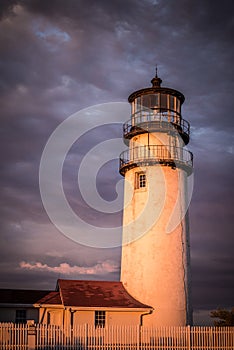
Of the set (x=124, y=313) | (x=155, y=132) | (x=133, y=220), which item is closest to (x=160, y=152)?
(x=155, y=132)

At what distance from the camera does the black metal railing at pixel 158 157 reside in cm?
3306

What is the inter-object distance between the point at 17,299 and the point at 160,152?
11749 mm

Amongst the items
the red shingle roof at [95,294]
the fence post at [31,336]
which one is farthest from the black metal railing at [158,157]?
the fence post at [31,336]

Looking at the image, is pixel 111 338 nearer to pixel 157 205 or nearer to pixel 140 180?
pixel 157 205

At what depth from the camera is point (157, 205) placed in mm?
32812

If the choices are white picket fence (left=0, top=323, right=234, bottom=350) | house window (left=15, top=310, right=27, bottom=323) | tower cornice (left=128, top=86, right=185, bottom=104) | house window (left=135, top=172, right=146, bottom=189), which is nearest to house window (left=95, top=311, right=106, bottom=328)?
white picket fence (left=0, top=323, right=234, bottom=350)

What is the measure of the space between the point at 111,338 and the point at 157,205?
9024mm

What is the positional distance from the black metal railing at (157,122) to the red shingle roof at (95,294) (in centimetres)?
915

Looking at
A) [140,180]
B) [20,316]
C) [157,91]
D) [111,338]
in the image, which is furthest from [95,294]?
[157,91]

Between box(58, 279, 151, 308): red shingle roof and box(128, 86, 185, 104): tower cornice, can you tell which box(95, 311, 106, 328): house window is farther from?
box(128, 86, 185, 104): tower cornice

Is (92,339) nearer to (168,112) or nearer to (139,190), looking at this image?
(139,190)

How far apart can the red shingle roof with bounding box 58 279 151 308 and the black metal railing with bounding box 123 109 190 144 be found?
30.0 feet

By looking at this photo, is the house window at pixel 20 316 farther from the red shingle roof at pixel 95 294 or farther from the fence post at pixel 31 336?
the fence post at pixel 31 336

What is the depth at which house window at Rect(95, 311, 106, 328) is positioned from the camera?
30000mm
